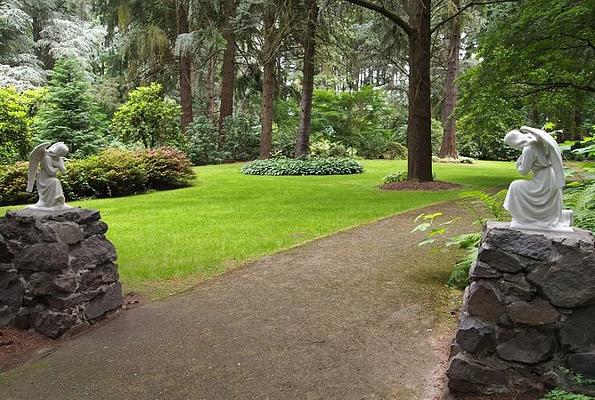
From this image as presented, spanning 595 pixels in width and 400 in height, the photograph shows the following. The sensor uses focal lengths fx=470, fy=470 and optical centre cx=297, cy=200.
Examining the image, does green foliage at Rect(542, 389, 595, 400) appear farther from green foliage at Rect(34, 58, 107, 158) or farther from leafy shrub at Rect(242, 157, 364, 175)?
green foliage at Rect(34, 58, 107, 158)

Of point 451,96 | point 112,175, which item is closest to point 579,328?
point 112,175

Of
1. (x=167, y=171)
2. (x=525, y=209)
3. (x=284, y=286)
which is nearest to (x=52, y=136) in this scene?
(x=167, y=171)

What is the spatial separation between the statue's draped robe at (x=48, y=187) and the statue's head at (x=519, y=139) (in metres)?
4.28

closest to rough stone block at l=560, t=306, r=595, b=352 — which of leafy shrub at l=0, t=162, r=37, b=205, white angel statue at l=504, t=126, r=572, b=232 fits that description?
white angel statue at l=504, t=126, r=572, b=232

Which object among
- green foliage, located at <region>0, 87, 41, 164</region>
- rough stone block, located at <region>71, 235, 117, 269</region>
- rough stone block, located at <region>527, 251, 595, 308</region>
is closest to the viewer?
rough stone block, located at <region>527, 251, 595, 308</region>

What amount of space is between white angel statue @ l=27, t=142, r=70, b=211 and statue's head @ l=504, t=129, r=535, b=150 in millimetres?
4283

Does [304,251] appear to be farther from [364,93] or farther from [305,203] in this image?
[364,93]

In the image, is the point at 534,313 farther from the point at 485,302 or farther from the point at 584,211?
the point at 584,211

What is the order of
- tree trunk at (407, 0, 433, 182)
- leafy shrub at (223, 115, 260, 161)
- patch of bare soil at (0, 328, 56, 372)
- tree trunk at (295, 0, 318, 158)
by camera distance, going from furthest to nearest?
leafy shrub at (223, 115, 260, 161), tree trunk at (295, 0, 318, 158), tree trunk at (407, 0, 433, 182), patch of bare soil at (0, 328, 56, 372)

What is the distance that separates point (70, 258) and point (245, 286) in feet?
6.51

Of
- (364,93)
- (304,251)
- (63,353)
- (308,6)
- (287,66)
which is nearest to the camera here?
(63,353)

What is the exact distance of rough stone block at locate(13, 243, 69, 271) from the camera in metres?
4.57

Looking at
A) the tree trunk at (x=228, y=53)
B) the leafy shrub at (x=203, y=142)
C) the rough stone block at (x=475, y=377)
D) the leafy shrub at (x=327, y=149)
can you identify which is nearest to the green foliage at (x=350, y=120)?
the leafy shrub at (x=327, y=149)

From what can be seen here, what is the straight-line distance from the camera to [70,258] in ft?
15.4
